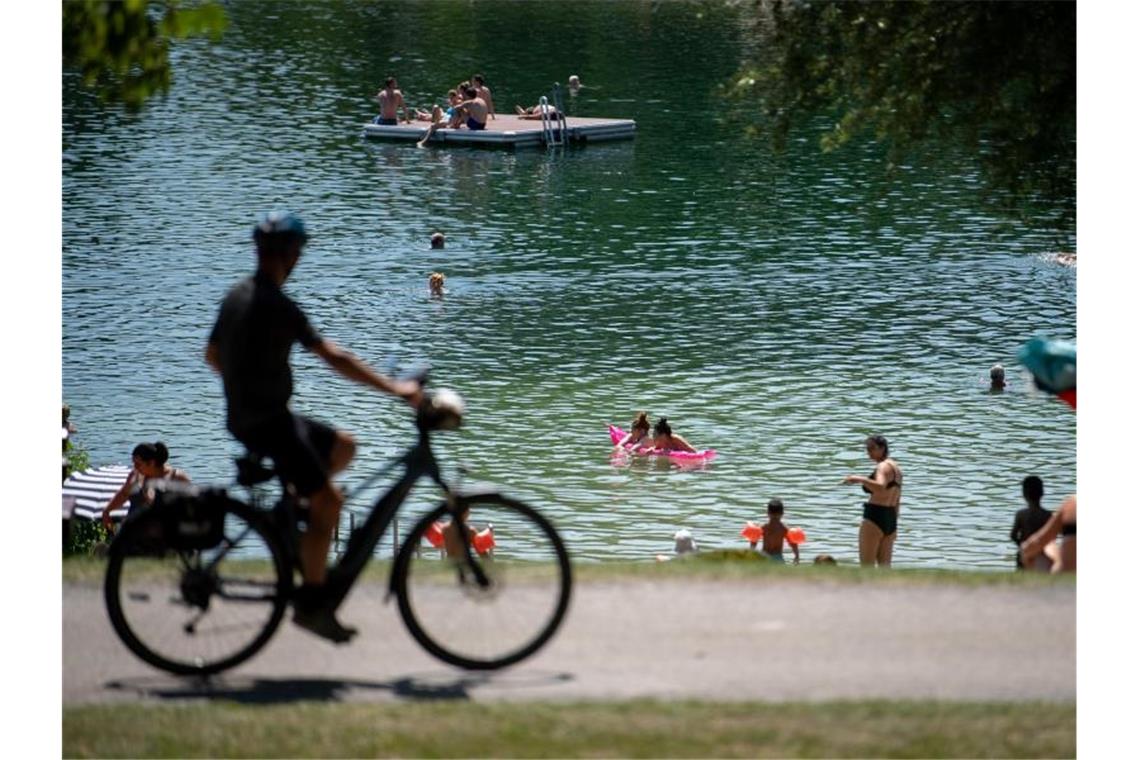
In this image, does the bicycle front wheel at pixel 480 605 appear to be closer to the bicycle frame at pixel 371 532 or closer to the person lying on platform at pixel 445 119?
the bicycle frame at pixel 371 532

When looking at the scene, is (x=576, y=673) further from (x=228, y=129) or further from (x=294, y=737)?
(x=228, y=129)

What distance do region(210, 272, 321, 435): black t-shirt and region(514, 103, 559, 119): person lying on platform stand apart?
47.2 metres

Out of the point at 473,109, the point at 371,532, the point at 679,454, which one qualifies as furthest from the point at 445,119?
the point at 371,532

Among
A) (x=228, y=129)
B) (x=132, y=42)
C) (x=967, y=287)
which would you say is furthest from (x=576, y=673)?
(x=228, y=129)

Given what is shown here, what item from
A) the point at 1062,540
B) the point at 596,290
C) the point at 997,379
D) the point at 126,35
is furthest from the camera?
the point at 596,290

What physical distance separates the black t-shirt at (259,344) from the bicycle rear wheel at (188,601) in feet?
1.31

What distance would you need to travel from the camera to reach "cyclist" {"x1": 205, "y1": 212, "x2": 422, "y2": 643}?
24.3 ft

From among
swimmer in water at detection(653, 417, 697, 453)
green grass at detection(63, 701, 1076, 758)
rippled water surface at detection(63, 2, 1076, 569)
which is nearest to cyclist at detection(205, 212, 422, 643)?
green grass at detection(63, 701, 1076, 758)

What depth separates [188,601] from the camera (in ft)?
25.0

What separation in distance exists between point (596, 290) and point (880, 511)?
65.8ft

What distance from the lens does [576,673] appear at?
25.1 ft

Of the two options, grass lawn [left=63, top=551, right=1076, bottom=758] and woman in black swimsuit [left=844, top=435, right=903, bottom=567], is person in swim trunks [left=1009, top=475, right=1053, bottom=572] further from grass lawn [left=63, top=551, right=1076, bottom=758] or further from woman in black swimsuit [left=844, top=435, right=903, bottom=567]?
grass lawn [left=63, top=551, right=1076, bottom=758]

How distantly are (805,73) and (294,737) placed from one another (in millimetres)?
10897

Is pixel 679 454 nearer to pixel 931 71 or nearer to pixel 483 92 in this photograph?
pixel 931 71
